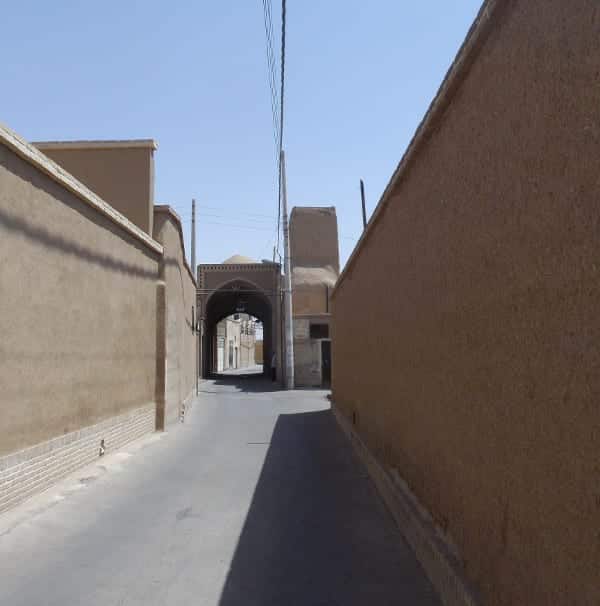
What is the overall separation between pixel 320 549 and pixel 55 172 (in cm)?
487

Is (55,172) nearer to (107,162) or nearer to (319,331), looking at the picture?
(107,162)

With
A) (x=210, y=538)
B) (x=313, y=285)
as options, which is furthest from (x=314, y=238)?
(x=210, y=538)

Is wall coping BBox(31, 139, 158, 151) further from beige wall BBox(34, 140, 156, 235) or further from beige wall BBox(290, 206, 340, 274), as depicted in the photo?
beige wall BBox(290, 206, 340, 274)

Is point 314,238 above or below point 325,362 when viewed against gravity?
above

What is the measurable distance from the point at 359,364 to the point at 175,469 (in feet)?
11.5

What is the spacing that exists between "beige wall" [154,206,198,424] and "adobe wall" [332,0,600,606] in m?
9.16

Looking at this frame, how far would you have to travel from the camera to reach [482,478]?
11.6 ft

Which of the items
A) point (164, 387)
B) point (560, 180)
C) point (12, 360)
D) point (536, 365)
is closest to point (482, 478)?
point (536, 365)

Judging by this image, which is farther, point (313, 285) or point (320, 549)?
point (313, 285)

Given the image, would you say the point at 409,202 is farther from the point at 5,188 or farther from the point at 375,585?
the point at 5,188

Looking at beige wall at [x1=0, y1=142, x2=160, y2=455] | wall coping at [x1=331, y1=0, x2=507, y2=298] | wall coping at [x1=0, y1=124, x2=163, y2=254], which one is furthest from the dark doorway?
wall coping at [x1=331, y1=0, x2=507, y2=298]

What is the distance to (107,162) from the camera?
558 inches

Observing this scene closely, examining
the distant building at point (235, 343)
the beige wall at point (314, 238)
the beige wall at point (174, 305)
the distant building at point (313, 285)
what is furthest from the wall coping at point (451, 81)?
the distant building at point (235, 343)

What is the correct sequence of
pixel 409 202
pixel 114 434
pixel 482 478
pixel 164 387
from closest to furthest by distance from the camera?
pixel 482 478 < pixel 409 202 < pixel 114 434 < pixel 164 387
